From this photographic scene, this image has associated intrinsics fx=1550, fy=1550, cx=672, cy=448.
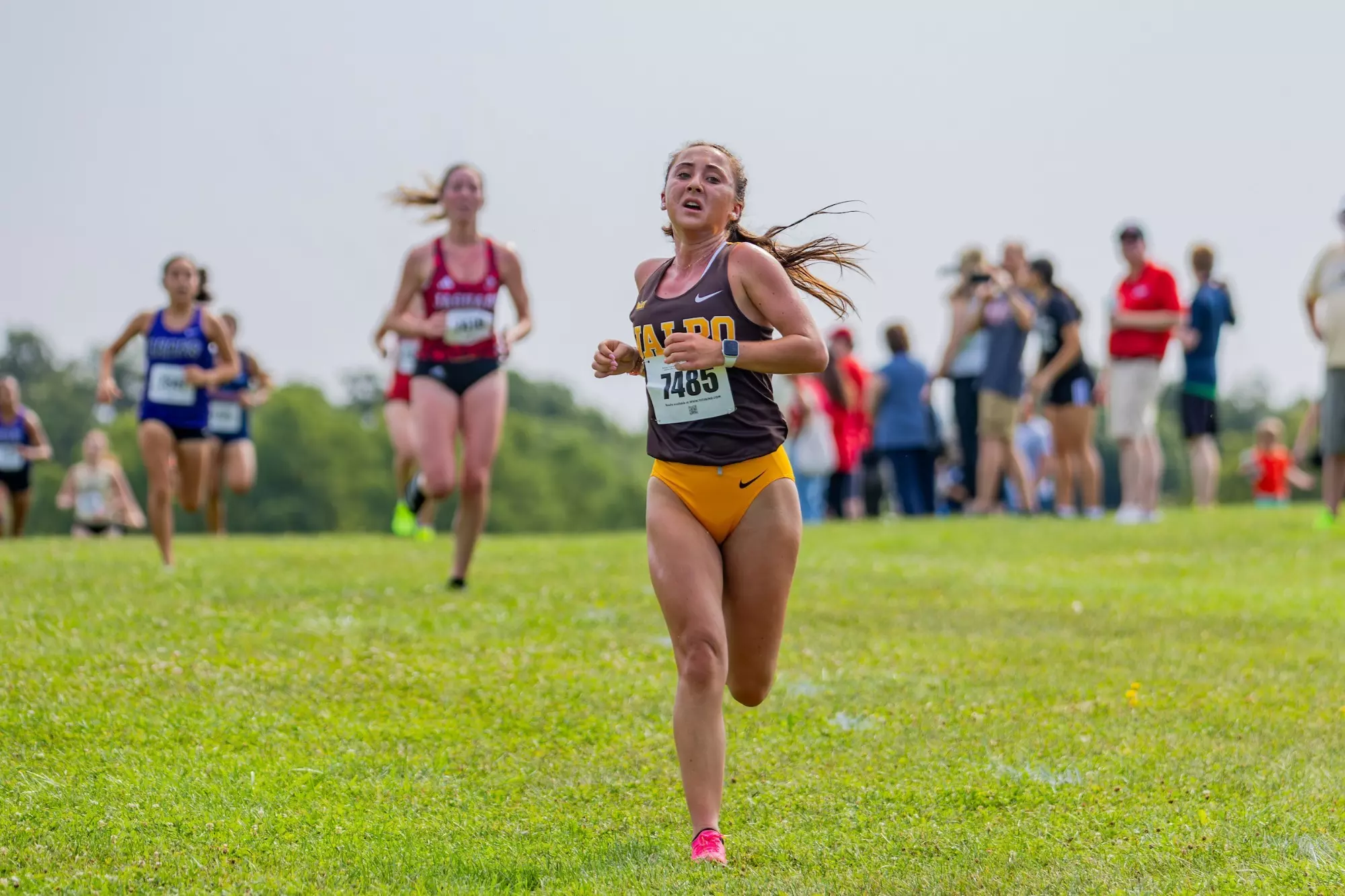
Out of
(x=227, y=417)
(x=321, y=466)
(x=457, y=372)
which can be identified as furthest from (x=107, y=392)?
(x=321, y=466)

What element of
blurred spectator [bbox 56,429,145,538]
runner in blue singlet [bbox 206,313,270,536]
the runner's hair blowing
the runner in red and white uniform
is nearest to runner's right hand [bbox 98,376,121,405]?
the runner in red and white uniform

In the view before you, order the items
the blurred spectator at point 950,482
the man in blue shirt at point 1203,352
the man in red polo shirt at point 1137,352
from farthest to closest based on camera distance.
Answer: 1. the blurred spectator at point 950,482
2. the man in blue shirt at point 1203,352
3. the man in red polo shirt at point 1137,352

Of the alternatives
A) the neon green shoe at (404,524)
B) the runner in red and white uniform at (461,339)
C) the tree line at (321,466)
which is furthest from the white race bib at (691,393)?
the tree line at (321,466)

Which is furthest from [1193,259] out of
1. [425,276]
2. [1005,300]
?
[425,276]

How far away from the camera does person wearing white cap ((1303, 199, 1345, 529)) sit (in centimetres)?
1390

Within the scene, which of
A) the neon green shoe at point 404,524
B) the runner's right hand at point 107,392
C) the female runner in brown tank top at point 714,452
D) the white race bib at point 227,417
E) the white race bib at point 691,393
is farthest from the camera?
the white race bib at point 227,417

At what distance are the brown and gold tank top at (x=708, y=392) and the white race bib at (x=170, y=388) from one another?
730 cm

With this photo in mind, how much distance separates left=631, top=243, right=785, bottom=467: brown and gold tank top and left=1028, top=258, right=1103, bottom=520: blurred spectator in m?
11.4

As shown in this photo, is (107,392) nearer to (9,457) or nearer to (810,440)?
(810,440)

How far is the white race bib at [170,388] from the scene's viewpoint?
11.9 m

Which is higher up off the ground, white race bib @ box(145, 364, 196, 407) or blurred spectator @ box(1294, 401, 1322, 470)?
white race bib @ box(145, 364, 196, 407)

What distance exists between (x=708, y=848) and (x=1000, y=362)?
12.6 m

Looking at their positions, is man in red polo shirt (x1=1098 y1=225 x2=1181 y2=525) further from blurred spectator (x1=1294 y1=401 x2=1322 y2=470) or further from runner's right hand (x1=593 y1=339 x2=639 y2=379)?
runner's right hand (x1=593 y1=339 x2=639 y2=379)

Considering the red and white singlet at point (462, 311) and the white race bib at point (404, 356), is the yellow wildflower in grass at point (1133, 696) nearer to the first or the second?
the red and white singlet at point (462, 311)
